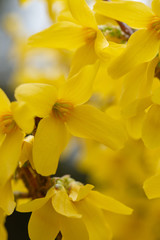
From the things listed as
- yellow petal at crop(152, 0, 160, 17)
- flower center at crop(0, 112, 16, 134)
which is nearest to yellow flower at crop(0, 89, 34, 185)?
flower center at crop(0, 112, 16, 134)

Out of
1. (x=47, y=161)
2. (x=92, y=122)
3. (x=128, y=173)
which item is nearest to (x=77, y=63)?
(x=92, y=122)

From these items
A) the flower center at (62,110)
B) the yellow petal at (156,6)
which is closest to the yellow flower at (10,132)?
the flower center at (62,110)

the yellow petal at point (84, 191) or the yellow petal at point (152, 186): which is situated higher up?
the yellow petal at point (84, 191)

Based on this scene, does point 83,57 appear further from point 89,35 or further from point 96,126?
point 96,126

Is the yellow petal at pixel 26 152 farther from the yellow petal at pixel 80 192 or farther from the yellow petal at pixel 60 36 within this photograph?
the yellow petal at pixel 60 36

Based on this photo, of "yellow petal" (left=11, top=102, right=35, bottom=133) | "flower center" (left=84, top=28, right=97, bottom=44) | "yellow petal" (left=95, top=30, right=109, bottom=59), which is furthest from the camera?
"flower center" (left=84, top=28, right=97, bottom=44)

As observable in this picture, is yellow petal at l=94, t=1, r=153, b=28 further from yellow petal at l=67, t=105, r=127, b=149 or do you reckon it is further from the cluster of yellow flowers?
yellow petal at l=67, t=105, r=127, b=149

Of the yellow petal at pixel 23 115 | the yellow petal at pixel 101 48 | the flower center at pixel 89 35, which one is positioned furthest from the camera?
the flower center at pixel 89 35

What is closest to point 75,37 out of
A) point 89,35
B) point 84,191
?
point 89,35
